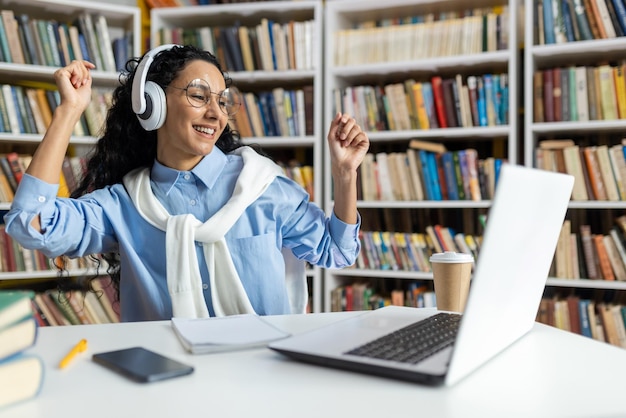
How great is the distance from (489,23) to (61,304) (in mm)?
2344

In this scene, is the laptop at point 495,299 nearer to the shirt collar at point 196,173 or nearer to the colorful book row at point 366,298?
the shirt collar at point 196,173

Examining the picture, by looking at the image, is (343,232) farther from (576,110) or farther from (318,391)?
(576,110)

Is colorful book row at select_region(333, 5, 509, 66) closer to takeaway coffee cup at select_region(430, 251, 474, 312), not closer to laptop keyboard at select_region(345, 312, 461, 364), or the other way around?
takeaway coffee cup at select_region(430, 251, 474, 312)

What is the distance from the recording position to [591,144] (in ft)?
9.23

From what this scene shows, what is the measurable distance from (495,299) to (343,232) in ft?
2.73

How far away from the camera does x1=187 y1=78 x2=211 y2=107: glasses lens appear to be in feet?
4.91

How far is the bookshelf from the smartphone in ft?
7.12

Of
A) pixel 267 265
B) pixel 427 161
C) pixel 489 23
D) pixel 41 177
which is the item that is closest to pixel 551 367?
A: pixel 267 265

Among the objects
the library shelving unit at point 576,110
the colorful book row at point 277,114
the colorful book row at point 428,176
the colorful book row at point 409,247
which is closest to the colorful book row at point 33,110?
the colorful book row at point 277,114

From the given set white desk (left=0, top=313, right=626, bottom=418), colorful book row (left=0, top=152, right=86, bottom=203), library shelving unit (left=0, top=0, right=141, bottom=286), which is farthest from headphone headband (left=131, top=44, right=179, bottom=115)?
library shelving unit (left=0, top=0, right=141, bottom=286)

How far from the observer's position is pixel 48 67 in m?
2.73

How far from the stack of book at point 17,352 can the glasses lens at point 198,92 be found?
0.91 m

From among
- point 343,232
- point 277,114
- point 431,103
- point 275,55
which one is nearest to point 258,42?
point 275,55

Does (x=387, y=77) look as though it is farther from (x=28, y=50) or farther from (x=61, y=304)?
(x=61, y=304)
